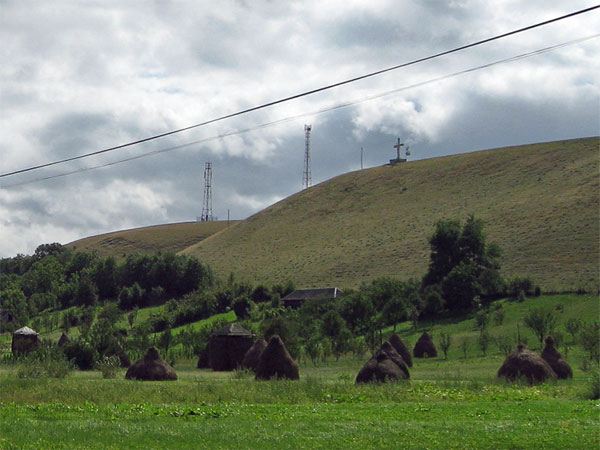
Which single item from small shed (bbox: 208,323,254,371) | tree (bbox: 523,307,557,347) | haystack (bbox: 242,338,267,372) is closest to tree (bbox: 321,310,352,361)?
small shed (bbox: 208,323,254,371)

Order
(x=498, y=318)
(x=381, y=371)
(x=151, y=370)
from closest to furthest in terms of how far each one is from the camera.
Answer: (x=381, y=371), (x=151, y=370), (x=498, y=318)

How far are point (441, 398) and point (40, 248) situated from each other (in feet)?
430

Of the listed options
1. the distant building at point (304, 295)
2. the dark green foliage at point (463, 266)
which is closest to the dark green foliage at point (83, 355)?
the dark green foliage at point (463, 266)

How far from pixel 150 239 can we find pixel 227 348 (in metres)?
109

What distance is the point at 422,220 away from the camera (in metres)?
102

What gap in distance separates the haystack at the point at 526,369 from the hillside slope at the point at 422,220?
37.5 meters

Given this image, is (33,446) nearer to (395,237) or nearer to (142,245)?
(395,237)

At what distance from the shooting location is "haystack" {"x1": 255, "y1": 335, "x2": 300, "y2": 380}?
1228 inches

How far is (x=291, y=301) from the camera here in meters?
81.1

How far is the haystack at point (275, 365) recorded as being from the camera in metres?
31.2

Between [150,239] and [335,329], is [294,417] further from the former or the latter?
[150,239]

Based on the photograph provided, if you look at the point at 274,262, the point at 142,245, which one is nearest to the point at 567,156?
the point at 274,262

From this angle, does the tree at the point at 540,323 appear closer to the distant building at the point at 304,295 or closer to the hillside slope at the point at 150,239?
the distant building at the point at 304,295

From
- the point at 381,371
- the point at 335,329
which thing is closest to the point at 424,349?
the point at 335,329
